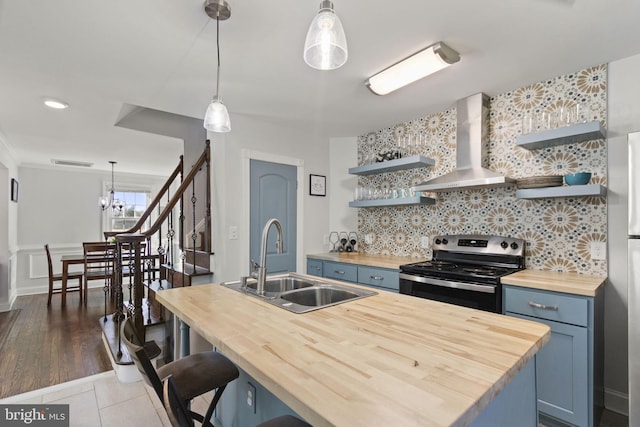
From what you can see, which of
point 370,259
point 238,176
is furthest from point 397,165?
point 238,176

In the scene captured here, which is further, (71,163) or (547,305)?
(71,163)

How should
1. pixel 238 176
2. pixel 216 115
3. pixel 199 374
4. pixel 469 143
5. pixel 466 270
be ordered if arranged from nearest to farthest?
pixel 199 374 < pixel 216 115 < pixel 466 270 < pixel 469 143 < pixel 238 176

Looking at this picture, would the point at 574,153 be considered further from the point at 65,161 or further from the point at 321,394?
the point at 65,161

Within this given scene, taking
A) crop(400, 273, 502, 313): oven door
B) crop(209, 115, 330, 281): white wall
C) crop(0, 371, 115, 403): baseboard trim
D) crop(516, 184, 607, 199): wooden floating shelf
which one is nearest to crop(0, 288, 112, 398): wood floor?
crop(0, 371, 115, 403): baseboard trim

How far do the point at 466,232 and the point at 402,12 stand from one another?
1.96 meters

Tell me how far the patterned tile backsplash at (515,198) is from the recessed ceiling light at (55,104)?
3.19 meters

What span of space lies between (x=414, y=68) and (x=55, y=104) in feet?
10.3

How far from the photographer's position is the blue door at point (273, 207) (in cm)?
327

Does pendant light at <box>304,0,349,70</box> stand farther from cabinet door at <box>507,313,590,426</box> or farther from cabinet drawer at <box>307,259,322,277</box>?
cabinet drawer at <box>307,259,322,277</box>

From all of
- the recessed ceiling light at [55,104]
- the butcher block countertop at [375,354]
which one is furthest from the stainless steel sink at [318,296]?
the recessed ceiling light at [55,104]

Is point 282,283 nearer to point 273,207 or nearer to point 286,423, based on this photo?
point 286,423

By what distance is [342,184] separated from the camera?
3.96m

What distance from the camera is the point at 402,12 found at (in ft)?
5.34

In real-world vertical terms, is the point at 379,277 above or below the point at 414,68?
below
